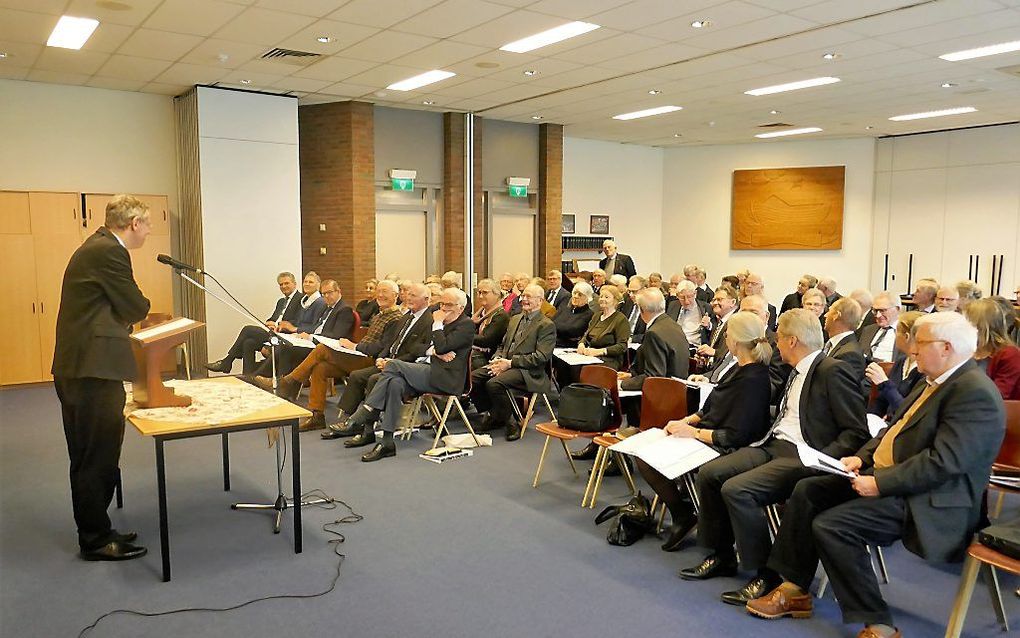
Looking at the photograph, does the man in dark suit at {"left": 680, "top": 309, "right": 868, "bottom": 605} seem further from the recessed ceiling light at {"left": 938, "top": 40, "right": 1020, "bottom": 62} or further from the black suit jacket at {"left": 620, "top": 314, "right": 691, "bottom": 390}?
the recessed ceiling light at {"left": 938, "top": 40, "right": 1020, "bottom": 62}

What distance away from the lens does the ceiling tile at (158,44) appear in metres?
7.25

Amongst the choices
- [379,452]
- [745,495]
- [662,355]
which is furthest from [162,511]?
[662,355]

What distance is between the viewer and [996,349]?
4660 millimetres

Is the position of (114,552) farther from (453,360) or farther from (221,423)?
(453,360)

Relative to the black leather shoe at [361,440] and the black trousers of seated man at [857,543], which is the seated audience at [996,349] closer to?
the black trousers of seated man at [857,543]

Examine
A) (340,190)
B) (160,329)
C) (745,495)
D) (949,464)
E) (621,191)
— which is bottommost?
(745,495)

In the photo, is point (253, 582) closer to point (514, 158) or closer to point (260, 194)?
point (260, 194)

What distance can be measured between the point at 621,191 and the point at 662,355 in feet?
33.1

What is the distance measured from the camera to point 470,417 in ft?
24.5

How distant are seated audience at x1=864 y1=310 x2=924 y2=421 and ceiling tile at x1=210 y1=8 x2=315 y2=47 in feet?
17.6

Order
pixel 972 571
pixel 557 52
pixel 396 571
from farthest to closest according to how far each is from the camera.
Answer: pixel 557 52 → pixel 396 571 → pixel 972 571

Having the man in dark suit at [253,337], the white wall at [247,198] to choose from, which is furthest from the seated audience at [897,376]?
the white wall at [247,198]

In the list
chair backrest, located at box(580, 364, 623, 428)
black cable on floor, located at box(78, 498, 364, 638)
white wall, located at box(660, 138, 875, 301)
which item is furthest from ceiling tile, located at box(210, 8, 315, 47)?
white wall, located at box(660, 138, 875, 301)

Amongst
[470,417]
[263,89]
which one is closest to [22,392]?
[263,89]
